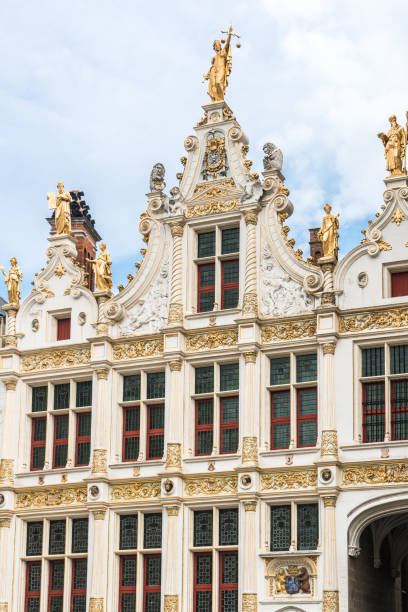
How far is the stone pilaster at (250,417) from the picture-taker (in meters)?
30.9

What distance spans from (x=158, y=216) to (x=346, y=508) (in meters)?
9.87

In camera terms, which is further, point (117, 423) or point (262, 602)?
point (117, 423)

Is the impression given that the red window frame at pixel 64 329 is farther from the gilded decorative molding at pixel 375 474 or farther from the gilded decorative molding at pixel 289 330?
the gilded decorative molding at pixel 375 474

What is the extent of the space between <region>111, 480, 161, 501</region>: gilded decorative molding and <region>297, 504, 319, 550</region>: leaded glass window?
12.8 feet

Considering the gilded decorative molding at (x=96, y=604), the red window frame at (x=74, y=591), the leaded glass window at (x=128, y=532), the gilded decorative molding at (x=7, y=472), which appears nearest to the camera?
the gilded decorative molding at (x=96, y=604)

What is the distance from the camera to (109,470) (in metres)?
32.8

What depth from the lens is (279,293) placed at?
3216cm

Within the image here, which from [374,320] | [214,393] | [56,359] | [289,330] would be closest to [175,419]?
[214,393]

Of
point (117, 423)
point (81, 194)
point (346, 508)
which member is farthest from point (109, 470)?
point (81, 194)

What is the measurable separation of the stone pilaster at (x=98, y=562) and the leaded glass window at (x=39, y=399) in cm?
374

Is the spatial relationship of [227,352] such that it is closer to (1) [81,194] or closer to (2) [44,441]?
(2) [44,441]

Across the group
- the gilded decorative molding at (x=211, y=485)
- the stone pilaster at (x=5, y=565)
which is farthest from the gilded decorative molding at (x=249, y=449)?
the stone pilaster at (x=5, y=565)

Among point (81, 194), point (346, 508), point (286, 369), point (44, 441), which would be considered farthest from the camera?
point (81, 194)

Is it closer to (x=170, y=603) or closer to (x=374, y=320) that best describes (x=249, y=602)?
(x=170, y=603)
